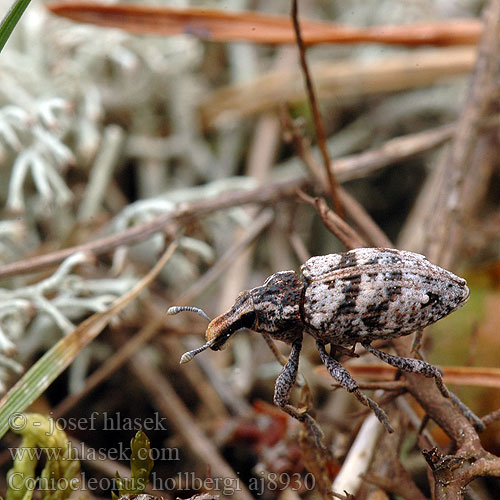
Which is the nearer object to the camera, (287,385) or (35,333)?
(287,385)

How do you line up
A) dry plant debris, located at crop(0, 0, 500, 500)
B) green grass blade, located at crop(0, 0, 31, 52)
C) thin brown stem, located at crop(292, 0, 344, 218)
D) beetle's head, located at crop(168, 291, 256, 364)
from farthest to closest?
thin brown stem, located at crop(292, 0, 344, 218) < dry plant debris, located at crop(0, 0, 500, 500) < beetle's head, located at crop(168, 291, 256, 364) < green grass blade, located at crop(0, 0, 31, 52)

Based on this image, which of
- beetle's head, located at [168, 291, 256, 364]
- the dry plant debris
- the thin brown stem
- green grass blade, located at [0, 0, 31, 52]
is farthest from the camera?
the thin brown stem

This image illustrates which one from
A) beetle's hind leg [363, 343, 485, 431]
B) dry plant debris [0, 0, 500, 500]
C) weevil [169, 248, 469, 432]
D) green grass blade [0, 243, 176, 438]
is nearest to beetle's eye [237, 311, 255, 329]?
weevil [169, 248, 469, 432]

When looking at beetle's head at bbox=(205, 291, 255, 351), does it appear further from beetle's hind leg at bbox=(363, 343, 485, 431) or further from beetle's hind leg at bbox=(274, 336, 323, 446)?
beetle's hind leg at bbox=(363, 343, 485, 431)

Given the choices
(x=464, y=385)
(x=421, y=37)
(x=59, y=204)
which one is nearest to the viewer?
(x=464, y=385)

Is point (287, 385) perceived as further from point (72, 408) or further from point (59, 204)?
point (59, 204)

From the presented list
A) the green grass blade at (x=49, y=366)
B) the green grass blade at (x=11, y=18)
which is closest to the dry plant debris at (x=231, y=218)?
the green grass blade at (x=49, y=366)

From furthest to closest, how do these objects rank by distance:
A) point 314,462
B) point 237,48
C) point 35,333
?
point 237,48, point 35,333, point 314,462

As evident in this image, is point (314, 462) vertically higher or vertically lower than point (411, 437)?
lower

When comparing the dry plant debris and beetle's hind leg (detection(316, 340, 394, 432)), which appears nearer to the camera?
beetle's hind leg (detection(316, 340, 394, 432))

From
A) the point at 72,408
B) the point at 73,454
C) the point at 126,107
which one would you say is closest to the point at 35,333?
the point at 72,408
